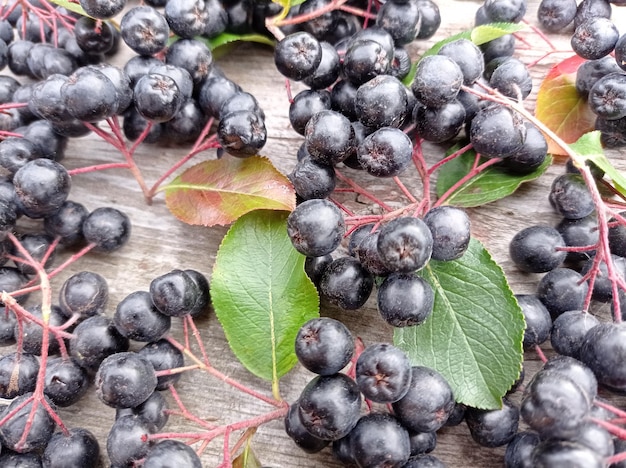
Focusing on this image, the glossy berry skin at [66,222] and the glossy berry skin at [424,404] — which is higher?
the glossy berry skin at [424,404]

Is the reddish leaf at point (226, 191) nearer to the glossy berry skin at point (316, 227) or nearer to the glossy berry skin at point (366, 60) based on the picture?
the glossy berry skin at point (316, 227)

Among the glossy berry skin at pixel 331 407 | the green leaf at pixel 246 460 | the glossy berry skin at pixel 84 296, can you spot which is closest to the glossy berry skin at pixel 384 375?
the glossy berry skin at pixel 331 407

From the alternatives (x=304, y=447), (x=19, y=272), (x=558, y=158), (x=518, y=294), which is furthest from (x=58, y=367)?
(x=558, y=158)

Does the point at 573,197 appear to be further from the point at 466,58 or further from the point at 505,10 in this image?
the point at 505,10

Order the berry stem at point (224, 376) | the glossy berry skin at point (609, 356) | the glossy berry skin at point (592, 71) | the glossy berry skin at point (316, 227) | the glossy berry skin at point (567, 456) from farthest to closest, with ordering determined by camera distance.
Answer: the glossy berry skin at point (592, 71)
the berry stem at point (224, 376)
the glossy berry skin at point (316, 227)
the glossy berry skin at point (609, 356)
the glossy berry skin at point (567, 456)

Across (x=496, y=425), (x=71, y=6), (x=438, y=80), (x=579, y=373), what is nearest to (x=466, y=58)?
(x=438, y=80)

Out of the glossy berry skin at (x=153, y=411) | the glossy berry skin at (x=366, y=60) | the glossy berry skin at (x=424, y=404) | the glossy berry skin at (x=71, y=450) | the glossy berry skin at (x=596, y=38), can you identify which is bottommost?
the glossy berry skin at (x=71, y=450)

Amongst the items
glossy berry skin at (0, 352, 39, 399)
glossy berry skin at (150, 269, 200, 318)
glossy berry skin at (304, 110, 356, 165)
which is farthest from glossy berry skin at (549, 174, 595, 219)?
glossy berry skin at (0, 352, 39, 399)

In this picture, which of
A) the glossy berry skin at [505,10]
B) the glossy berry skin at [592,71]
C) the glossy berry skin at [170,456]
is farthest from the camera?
the glossy berry skin at [505,10]
